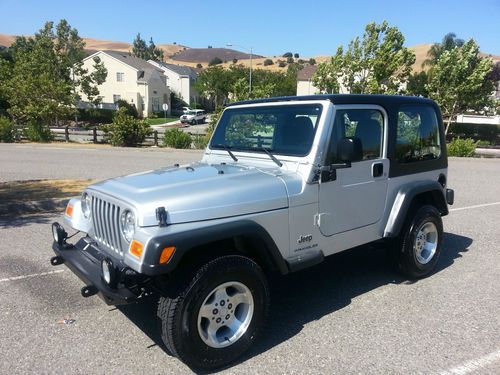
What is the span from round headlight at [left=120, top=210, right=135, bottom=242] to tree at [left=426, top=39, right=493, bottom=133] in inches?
1123

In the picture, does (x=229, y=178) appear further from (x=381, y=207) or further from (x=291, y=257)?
(x=381, y=207)

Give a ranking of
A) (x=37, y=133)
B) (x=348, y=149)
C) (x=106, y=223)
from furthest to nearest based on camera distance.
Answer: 1. (x=37, y=133)
2. (x=348, y=149)
3. (x=106, y=223)

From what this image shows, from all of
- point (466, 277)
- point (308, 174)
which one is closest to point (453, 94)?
point (466, 277)

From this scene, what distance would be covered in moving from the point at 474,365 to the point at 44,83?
101 ft

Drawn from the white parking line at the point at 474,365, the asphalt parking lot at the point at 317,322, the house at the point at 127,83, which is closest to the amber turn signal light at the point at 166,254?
the asphalt parking lot at the point at 317,322

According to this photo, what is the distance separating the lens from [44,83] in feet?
94.6

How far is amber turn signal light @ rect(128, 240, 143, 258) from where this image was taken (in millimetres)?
2938

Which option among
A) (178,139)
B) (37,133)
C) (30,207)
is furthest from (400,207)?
(37,133)

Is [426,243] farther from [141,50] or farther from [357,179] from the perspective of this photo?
[141,50]

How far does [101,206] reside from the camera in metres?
3.54

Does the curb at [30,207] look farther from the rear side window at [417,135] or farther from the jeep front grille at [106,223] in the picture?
the rear side window at [417,135]

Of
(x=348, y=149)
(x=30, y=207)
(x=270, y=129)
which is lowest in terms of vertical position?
(x=30, y=207)

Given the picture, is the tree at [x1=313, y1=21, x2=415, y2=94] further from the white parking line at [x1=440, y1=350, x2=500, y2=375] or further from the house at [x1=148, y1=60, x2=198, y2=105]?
the house at [x1=148, y1=60, x2=198, y2=105]

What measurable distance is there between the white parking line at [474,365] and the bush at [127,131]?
71.2 feet
